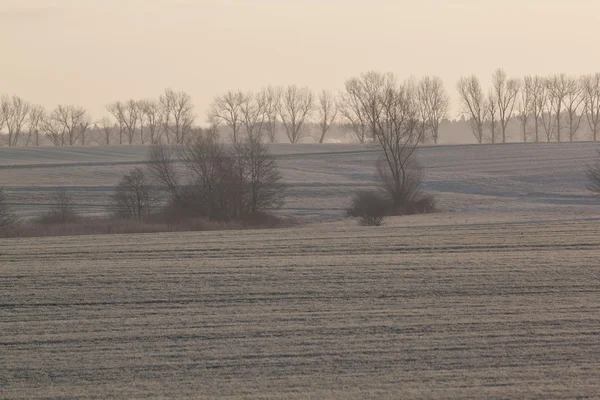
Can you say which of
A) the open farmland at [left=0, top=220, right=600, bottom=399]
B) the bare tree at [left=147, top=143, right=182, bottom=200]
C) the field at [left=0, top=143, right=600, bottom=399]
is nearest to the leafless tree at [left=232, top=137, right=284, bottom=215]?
the bare tree at [left=147, top=143, right=182, bottom=200]

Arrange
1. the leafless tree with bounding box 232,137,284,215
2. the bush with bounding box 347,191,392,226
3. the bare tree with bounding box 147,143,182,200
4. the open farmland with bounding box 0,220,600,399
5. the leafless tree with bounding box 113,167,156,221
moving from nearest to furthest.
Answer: the open farmland with bounding box 0,220,600,399, the bush with bounding box 347,191,392,226, the leafless tree with bounding box 232,137,284,215, the leafless tree with bounding box 113,167,156,221, the bare tree with bounding box 147,143,182,200

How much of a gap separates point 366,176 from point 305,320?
197ft

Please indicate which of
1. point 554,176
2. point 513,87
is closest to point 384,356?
point 554,176

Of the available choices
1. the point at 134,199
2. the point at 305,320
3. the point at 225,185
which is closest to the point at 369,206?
the point at 225,185

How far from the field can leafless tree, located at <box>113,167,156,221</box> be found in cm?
1845

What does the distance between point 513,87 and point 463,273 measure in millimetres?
108139

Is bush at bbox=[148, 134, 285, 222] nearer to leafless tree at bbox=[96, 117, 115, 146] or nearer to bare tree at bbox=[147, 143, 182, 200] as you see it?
bare tree at bbox=[147, 143, 182, 200]

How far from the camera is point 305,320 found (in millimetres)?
15320

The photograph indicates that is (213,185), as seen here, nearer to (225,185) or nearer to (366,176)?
(225,185)

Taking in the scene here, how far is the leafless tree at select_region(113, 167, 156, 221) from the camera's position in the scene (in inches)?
1871

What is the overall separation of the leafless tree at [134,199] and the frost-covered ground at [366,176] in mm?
5595

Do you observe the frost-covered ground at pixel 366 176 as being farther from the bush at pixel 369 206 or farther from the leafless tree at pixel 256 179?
the leafless tree at pixel 256 179

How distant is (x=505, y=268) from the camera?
20.1 m

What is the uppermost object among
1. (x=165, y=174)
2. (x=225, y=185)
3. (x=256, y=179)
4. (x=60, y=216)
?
(x=165, y=174)
